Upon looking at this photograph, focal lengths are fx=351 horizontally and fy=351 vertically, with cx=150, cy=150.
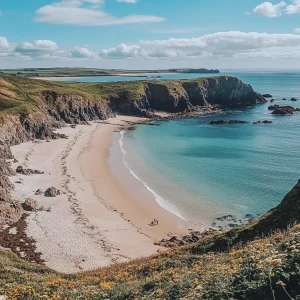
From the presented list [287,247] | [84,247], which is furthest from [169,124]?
[287,247]

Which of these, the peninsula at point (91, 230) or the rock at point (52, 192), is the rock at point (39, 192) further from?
the peninsula at point (91, 230)

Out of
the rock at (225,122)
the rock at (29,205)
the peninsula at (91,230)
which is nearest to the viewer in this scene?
the peninsula at (91,230)

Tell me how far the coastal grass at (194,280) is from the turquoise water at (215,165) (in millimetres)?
23528

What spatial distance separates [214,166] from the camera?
63.2 meters

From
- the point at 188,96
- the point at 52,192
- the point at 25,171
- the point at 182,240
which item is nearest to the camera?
the point at 182,240

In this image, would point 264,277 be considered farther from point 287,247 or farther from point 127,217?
point 127,217

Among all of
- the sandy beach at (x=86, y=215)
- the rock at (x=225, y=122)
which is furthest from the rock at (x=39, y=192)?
the rock at (x=225, y=122)

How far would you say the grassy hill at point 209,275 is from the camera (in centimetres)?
978

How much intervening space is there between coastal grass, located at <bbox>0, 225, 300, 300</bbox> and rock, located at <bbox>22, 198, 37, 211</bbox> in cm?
1966

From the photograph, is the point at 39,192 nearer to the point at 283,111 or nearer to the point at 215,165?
the point at 215,165

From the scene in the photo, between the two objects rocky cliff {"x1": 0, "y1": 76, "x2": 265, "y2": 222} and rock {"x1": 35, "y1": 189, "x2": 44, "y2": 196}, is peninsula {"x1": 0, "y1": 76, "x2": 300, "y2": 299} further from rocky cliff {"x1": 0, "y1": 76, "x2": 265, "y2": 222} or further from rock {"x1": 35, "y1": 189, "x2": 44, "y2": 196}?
rock {"x1": 35, "y1": 189, "x2": 44, "y2": 196}

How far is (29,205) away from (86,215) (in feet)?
22.0

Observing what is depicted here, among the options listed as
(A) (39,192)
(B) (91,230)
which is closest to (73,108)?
(A) (39,192)

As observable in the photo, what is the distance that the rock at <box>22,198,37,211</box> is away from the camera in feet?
133
